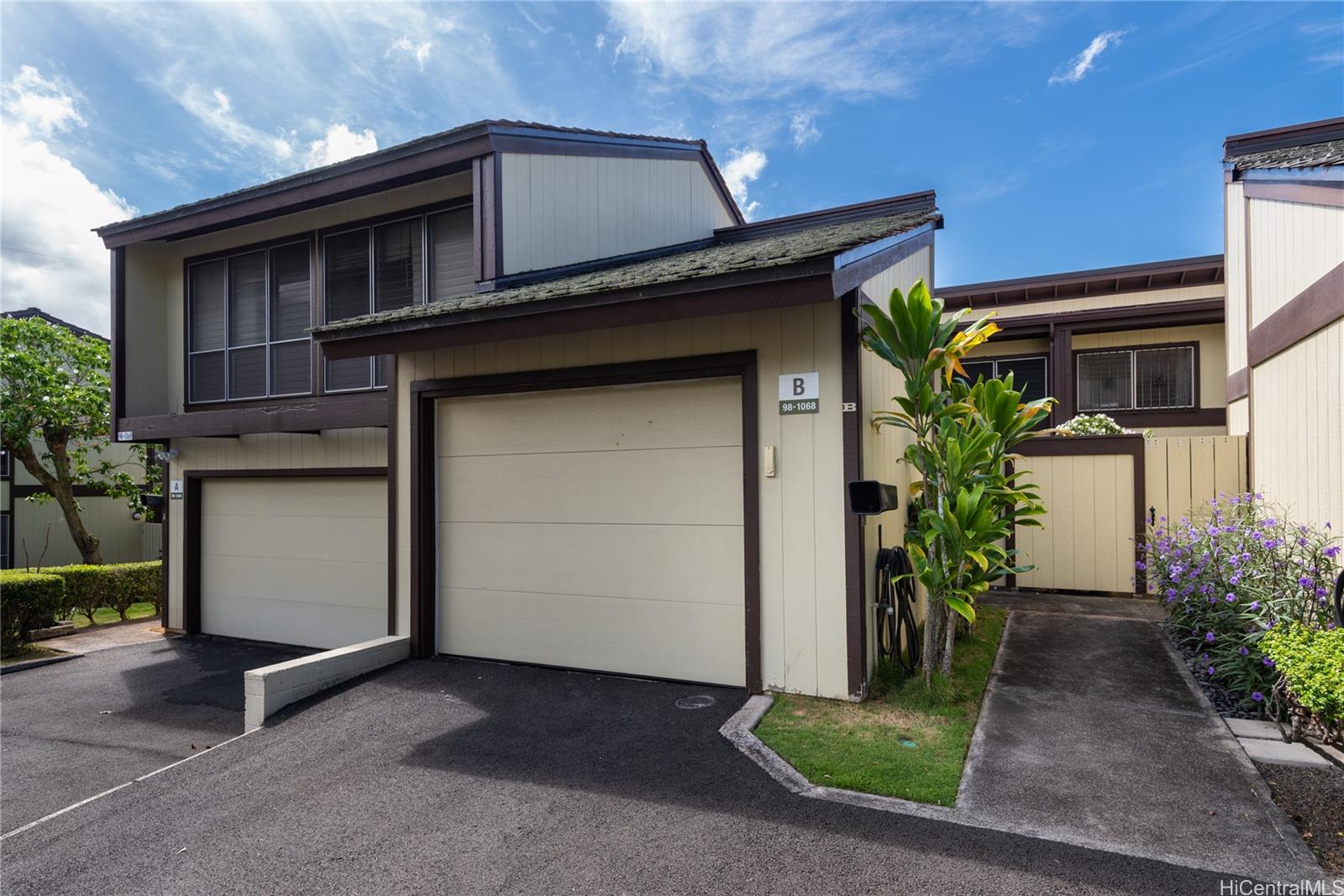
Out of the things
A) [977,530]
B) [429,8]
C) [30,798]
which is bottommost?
[30,798]

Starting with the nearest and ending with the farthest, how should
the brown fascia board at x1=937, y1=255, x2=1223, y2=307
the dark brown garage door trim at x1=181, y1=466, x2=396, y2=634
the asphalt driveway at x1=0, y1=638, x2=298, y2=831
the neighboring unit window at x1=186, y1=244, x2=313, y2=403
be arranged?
the asphalt driveway at x1=0, y1=638, x2=298, y2=831 → the neighboring unit window at x1=186, y1=244, x2=313, y2=403 → the dark brown garage door trim at x1=181, y1=466, x2=396, y2=634 → the brown fascia board at x1=937, y1=255, x2=1223, y2=307

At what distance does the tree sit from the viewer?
11234 mm

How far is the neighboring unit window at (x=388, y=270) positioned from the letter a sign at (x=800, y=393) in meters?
4.02

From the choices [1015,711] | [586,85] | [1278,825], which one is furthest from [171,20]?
[1278,825]

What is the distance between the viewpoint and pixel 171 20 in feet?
25.6

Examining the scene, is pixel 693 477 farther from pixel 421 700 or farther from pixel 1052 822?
pixel 1052 822

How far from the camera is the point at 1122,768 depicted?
11.4 feet

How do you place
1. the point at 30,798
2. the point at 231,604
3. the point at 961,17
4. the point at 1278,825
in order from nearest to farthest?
the point at 1278,825
the point at 30,798
the point at 961,17
the point at 231,604

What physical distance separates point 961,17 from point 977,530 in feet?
21.2

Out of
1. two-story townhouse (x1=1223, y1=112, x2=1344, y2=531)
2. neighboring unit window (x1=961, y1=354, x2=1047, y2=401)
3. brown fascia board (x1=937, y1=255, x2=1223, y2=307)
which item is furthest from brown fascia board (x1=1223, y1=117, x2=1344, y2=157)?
neighboring unit window (x1=961, y1=354, x2=1047, y2=401)

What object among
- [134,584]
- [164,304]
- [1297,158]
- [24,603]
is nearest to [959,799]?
[1297,158]

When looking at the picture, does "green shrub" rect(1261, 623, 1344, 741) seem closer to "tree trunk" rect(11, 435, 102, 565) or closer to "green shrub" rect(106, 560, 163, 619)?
"green shrub" rect(106, 560, 163, 619)

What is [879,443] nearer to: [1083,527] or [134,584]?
[1083,527]

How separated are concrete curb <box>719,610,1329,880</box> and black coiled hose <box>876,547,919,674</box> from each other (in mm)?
668
